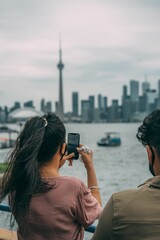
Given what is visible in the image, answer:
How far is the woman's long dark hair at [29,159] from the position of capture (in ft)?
9.53

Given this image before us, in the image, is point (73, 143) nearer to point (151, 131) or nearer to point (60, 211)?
point (60, 211)

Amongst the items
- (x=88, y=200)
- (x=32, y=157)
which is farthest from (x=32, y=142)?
(x=88, y=200)

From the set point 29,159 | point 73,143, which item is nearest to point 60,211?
point 29,159

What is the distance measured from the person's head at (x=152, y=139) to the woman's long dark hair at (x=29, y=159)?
74 cm

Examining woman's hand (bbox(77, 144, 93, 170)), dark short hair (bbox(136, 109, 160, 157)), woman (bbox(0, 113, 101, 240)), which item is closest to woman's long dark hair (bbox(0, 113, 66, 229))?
woman (bbox(0, 113, 101, 240))

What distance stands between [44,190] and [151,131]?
0.85m

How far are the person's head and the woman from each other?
2.03 ft

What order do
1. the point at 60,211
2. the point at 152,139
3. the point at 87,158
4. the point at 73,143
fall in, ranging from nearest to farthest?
1. the point at 152,139
2. the point at 60,211
3. the point at 87,158
4. the point at 73,143

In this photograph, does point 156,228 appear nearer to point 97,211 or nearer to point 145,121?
point 145,121

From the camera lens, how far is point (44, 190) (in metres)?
2.88

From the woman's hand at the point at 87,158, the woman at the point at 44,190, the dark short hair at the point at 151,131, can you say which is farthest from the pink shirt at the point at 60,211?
the dark short hair at the point at 151,131

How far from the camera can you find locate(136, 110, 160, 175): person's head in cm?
236

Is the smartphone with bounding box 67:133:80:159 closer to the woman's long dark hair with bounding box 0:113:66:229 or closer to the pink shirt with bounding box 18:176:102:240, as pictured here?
the woman's long dark hair with bounding box 0:113:66:229

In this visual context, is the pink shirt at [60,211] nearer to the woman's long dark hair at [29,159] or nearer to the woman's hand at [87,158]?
the woman's long dark hair at [29,159]
